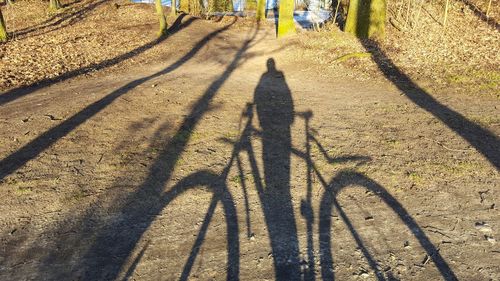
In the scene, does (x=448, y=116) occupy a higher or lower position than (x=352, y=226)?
higher

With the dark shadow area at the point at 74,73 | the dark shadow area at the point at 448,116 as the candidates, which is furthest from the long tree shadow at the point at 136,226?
the dark shadow area at the point at 448,116

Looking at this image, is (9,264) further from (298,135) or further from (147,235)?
(298,135)

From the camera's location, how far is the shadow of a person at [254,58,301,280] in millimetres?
4578

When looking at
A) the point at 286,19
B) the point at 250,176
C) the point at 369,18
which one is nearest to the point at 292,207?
the point at 250,176

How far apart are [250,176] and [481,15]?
51.2ft

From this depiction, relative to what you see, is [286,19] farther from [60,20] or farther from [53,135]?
[60,20]

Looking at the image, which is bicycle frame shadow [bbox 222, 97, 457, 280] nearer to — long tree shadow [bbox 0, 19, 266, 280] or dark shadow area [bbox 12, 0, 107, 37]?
long tree shadow [bbox 0, 19, 266, 280]

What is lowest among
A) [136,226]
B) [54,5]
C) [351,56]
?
[136,226]

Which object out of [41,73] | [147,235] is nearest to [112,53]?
[41,73]

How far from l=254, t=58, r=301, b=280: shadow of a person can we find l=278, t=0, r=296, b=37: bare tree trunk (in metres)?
6.91

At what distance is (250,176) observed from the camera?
635 cm

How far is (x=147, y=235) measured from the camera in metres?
4.96

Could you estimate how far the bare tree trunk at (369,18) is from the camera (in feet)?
50.2

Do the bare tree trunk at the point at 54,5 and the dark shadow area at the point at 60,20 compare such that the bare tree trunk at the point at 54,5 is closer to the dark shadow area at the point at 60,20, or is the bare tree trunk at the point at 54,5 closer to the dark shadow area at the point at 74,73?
the dark shadow area at the point at 60,20
